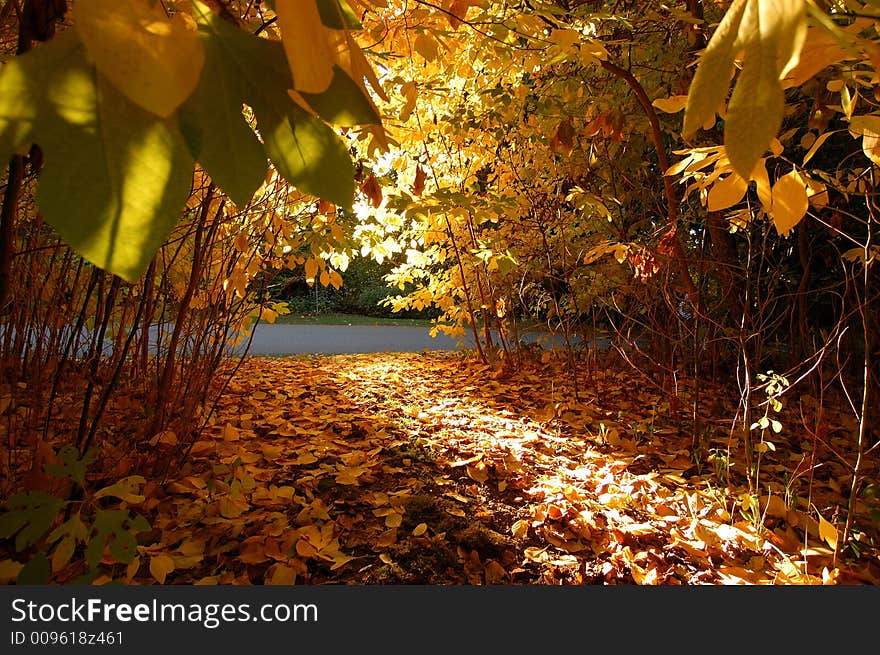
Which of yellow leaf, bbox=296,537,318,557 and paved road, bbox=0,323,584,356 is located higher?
paved road, bbox=0,323,584,356

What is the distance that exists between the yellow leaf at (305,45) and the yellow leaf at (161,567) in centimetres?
149

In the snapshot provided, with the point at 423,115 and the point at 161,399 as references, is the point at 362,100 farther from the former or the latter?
the point at 423,115

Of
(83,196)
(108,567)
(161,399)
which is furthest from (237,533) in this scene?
(83,196)

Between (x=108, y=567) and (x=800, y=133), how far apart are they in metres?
4.88

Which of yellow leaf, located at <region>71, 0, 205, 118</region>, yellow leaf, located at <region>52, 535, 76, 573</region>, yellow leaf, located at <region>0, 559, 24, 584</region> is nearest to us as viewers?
yellow leaf, located at <region>71, 0, 205, 118</region>

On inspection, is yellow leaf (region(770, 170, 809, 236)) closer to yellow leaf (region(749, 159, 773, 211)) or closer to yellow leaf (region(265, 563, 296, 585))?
yellow leaf (region(749, 159, 773, 211))

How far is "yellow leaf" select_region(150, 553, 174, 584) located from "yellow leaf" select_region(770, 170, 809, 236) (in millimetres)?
1593

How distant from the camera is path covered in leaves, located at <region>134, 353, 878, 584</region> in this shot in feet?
5.11

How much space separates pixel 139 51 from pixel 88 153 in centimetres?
7

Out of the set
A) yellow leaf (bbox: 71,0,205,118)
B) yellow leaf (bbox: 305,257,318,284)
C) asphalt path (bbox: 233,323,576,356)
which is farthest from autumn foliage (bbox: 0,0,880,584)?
asphalt path (bbox: 233,323,576,356)

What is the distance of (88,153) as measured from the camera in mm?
281

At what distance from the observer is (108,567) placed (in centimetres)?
141

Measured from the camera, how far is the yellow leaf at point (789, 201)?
1.70ft

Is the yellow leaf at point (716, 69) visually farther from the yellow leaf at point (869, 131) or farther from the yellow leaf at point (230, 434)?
the yellow leaf at point (230, 434)
